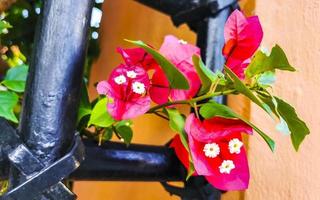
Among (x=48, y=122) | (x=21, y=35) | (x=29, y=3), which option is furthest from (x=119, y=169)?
(x=29, y=3)

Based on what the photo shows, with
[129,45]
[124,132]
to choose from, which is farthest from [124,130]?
[129,45]

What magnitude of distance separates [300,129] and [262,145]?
0.23 meters

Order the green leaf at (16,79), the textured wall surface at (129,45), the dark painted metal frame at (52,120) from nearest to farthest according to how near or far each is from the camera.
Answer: the dark painted metal frame at (52,120) → the green leaf at (16,79) → the textured wall surface at (129,45)

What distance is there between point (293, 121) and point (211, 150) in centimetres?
9

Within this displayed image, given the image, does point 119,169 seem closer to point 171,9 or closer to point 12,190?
point 12,190

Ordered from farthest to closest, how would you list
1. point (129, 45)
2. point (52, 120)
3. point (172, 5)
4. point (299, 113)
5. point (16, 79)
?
1. point (129, 45)
2. point (172, 5)
3. point (299, 113)
4. point (16, 79)
5. point (52, 120)

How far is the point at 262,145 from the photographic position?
2.14ft

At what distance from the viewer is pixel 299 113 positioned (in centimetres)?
62

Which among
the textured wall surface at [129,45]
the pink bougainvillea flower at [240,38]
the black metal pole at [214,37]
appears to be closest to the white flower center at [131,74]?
the pink bougainvillea flower at [240,38]

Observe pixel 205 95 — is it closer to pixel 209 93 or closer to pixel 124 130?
pixel 209 93

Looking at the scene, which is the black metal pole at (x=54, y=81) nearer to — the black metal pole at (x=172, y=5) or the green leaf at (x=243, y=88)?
the green leaf at (x=243, y=88)

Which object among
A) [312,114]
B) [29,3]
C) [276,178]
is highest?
[29,3]

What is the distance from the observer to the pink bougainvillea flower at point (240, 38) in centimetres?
44

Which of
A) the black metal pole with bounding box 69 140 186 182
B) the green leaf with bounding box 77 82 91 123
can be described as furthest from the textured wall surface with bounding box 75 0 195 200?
the green leaf with bounding box 77 82 91 123
